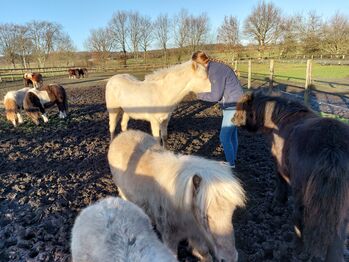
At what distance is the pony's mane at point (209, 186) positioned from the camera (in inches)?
82.0

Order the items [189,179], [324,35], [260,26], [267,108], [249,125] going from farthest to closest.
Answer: [260,26]
[324,35]
[249,125]
[267,108]
[189,179]

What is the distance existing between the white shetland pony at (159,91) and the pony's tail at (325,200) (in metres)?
3.10

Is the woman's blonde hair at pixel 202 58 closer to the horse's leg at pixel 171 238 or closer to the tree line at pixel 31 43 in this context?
the horse's leg at pixel 171 238

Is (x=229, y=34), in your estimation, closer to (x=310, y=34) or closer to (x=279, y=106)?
(x=310, y=34)

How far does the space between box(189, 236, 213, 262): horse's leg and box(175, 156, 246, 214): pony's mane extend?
54 cm

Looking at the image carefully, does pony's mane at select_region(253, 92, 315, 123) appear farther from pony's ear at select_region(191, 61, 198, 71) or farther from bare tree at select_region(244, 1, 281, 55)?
bare tree at select_region(244, 1, 281, 55)

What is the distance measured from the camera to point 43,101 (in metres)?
9.89

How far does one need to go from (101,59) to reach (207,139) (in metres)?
42.1

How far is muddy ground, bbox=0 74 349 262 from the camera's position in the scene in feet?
10.2

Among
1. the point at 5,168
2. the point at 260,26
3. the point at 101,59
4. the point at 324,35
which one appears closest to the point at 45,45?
the point at 101,59

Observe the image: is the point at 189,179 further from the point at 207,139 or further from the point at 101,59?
the point at 101,59

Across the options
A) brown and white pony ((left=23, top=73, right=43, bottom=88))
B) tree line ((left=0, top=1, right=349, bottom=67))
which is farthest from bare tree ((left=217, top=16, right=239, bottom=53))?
brown and white pony ((left=23, top=73, right=43, bottom=88))

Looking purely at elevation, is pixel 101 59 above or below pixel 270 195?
above

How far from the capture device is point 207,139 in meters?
6.72
